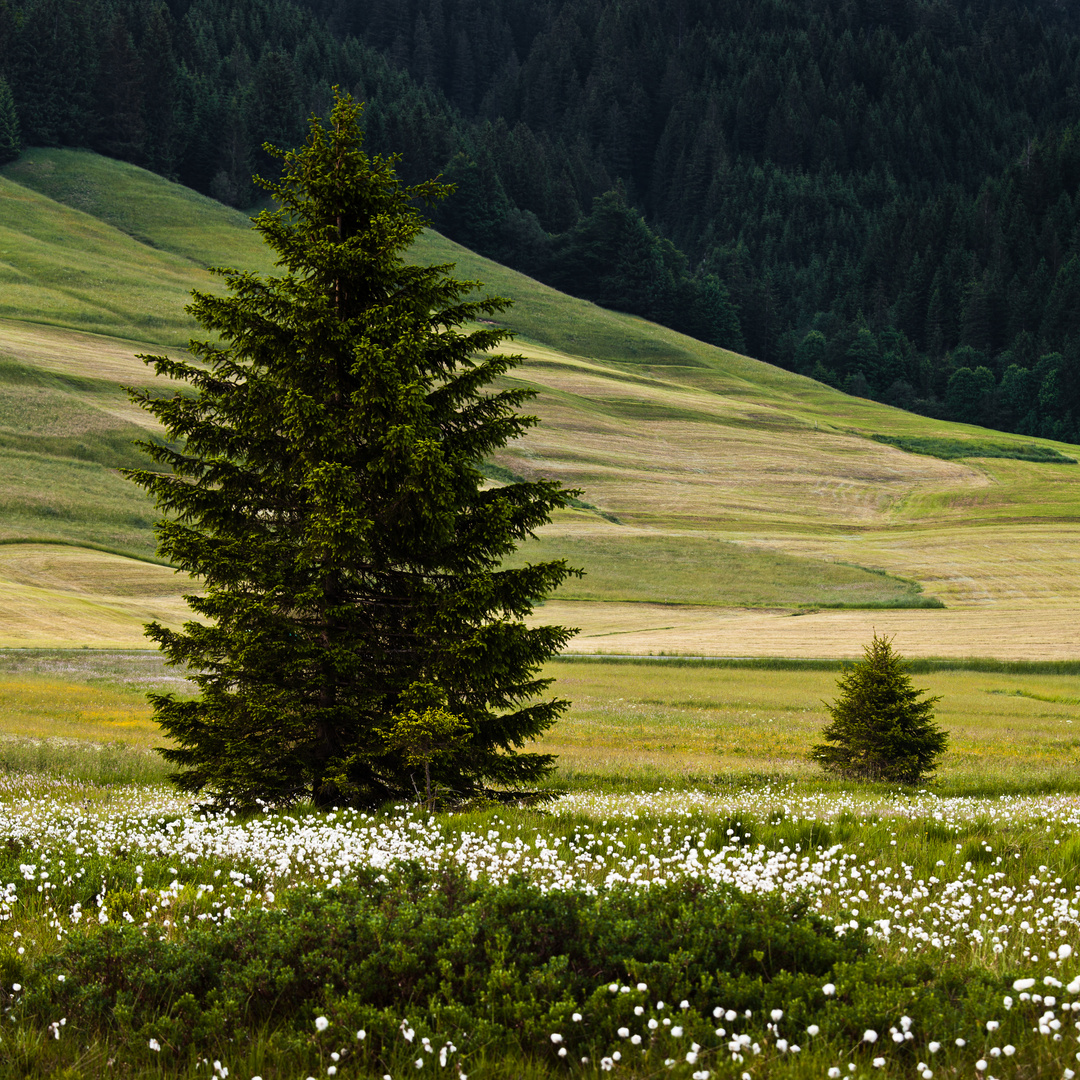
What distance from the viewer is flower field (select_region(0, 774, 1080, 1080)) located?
14.1 ft

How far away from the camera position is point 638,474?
97500 mm

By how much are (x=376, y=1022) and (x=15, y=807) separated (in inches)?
317

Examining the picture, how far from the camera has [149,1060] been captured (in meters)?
4.39

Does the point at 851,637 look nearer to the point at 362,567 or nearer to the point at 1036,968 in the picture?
the point at 362,567

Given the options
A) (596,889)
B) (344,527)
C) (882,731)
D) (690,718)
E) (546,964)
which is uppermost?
(344,527)

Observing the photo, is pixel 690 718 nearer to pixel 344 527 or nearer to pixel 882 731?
pixel 882 731

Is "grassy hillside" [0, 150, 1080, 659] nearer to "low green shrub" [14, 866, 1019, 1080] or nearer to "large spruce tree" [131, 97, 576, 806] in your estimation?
"large spruce tree" [131, 97, 576, 806]

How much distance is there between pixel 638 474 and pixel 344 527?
3466 inches

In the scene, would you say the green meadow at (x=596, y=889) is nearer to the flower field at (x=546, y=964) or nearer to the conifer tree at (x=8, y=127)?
the flower field at (x=546, y=964)

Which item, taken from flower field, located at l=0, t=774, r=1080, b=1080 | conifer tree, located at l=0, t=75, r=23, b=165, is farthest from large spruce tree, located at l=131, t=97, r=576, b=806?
conifer tree, located at l=0, t=75, r=23, b=165

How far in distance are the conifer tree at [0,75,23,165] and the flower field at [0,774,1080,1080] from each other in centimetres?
18105

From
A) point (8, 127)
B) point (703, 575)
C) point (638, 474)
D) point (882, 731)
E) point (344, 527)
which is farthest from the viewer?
point (8, 127)

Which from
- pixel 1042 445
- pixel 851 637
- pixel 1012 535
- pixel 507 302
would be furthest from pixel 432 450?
pixel 1042 445

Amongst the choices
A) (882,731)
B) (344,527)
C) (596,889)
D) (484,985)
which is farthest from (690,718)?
(484,985)
